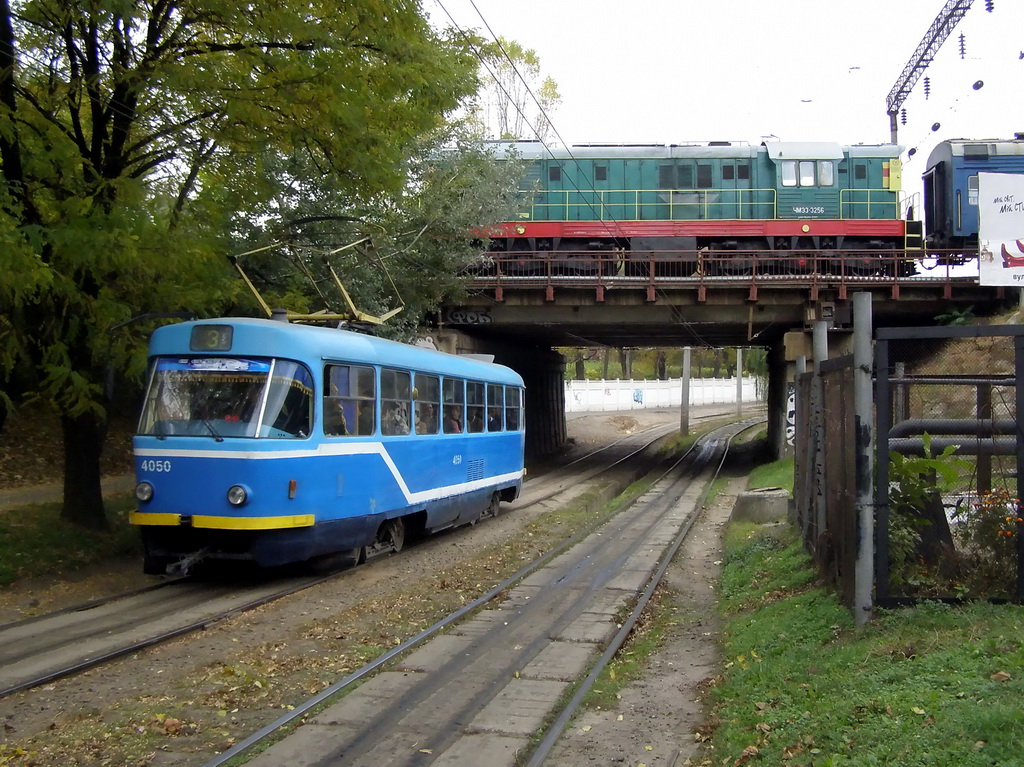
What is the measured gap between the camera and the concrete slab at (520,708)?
617 centimetres

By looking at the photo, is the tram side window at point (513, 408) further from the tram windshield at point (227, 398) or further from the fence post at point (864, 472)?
the fence post at point (864, 472)

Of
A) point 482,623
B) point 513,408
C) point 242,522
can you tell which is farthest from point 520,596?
point 513,408

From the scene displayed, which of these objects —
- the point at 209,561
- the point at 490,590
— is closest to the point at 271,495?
the point at 209,561

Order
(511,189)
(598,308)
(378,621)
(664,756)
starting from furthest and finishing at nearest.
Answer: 1. (598,308)
2. (511,189)
3. (378,621)
4. (664,756)

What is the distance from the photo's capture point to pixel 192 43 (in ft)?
36.2

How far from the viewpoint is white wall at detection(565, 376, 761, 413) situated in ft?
213

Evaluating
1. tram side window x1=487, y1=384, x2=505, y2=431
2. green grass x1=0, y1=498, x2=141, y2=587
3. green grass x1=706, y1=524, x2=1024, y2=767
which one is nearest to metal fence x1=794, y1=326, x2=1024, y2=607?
green grass x1=706, y1=524, x2=1024, y2=767

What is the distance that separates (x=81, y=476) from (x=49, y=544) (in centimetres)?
120

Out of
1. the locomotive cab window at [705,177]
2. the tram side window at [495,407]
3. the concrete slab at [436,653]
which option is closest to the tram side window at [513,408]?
the tram side window at [495,407]

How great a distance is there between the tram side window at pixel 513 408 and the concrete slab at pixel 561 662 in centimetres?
1019

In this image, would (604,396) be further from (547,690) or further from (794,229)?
(547,690)

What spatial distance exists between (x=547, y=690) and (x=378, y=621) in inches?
104

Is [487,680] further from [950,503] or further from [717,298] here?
[717,298]

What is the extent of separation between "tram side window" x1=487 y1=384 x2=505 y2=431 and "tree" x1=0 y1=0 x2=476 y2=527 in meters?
5.82
